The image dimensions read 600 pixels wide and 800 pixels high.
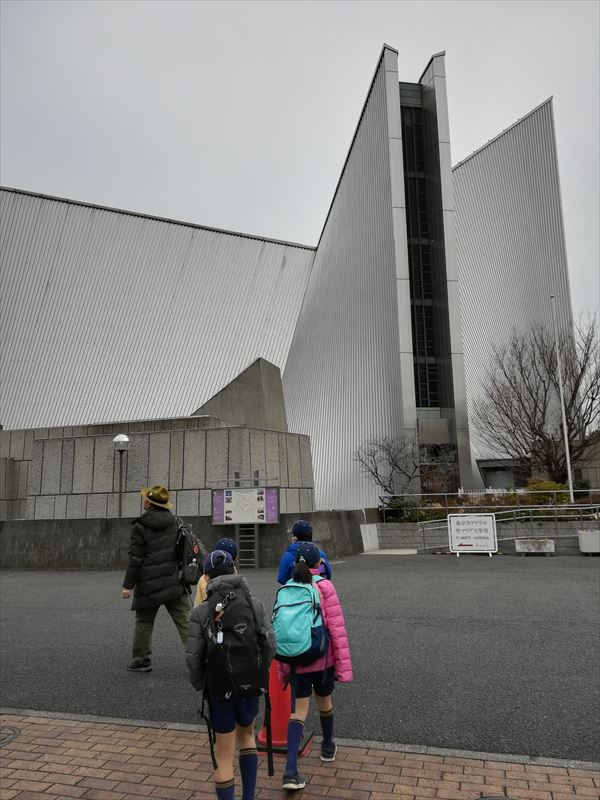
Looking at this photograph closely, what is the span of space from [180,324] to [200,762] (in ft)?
94.7

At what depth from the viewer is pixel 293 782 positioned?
2.91 m

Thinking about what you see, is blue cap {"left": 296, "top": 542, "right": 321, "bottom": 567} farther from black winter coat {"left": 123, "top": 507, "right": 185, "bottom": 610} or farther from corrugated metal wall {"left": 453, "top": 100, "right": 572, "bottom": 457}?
corrugated metal wall {"left": 453, "top": 100, "right": 572, "bottom": 457}

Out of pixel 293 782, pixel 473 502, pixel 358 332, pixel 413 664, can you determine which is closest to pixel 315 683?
pixel 293 782

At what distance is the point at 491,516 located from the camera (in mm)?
13898

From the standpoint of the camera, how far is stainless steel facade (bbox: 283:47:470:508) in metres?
25.8

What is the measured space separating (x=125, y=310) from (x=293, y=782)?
30.5 m

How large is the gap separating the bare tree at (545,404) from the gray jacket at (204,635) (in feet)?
79.0

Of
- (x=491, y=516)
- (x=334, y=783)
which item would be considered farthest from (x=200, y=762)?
(x=491, y=516)

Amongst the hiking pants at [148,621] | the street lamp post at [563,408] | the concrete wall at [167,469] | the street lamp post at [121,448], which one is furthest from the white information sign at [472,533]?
the hiking pants at [148,621]

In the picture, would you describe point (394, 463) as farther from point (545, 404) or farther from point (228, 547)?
point (228, 547)

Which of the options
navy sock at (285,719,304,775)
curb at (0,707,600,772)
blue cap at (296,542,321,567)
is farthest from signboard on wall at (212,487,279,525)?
navy sock at (285,719,304,775)

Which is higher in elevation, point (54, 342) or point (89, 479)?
point (54, 342)

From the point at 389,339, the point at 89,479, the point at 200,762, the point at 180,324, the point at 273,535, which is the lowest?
the point at 200,762

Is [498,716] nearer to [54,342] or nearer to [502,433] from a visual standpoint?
[502,433]
